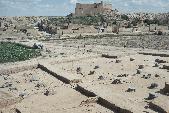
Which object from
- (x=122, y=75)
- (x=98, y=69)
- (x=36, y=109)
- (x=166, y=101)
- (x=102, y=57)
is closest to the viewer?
(x=166, y=101)

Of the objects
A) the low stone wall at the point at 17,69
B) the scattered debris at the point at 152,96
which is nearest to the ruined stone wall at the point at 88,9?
the low stone wall at the point at 17,69

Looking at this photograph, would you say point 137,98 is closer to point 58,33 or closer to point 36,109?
point 36,109

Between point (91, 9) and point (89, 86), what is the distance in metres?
85.1

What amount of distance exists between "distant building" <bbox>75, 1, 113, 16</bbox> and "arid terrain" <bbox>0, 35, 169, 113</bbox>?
7146cm

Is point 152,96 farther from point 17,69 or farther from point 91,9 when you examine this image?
point 91,9

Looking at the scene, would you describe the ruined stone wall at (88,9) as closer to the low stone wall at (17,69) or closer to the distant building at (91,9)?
the distant building at (91,9)

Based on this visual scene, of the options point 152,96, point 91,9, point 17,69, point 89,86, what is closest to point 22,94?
point 89,86

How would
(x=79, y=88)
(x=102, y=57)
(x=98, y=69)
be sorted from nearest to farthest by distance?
(x=79, y=88) < (x=98, y=69) < (x=102, y=57)

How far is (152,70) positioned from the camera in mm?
22406

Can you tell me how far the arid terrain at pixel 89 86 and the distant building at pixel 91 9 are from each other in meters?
71.5

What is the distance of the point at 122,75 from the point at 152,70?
2.56 m

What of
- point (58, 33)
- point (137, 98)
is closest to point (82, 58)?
point (137, 98)

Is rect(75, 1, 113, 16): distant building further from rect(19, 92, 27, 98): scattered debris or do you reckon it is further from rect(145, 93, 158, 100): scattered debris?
rect(145, 93, 158, 100): scattered debris

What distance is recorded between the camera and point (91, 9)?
331 ft
